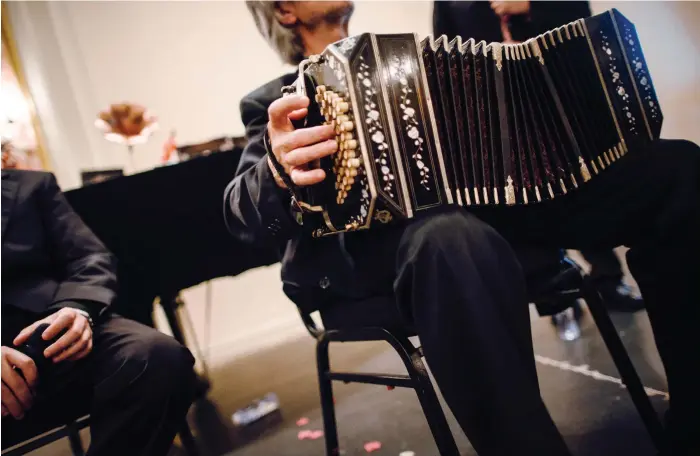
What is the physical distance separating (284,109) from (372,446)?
0.90 m

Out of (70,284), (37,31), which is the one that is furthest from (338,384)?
(37,31)

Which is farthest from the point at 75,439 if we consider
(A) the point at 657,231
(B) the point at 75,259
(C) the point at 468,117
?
(A) the point at 657,231

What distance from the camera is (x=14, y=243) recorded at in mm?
1066

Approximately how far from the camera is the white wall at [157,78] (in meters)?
2.38

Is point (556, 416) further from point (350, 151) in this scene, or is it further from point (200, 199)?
point (200, 199)

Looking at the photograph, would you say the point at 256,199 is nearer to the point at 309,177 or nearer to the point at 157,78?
the point at 309,177

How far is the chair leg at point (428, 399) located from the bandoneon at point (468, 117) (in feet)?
0.74

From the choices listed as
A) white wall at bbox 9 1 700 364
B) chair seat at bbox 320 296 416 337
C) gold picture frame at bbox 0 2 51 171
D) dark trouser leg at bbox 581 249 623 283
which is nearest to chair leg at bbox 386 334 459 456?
chair seat at bbox 320 296 416 337

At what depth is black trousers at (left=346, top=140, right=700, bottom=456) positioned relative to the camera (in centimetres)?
61

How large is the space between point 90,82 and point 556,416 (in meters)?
2.48

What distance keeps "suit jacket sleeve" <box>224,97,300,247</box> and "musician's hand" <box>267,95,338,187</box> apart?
0.07 metres

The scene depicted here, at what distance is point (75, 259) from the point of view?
45.2 inches

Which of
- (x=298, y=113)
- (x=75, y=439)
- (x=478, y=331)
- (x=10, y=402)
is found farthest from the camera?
(x=75, y=439)

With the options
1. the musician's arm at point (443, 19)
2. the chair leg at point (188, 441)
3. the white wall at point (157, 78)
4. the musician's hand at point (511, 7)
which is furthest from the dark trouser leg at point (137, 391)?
the white wall at point (157, 78)
